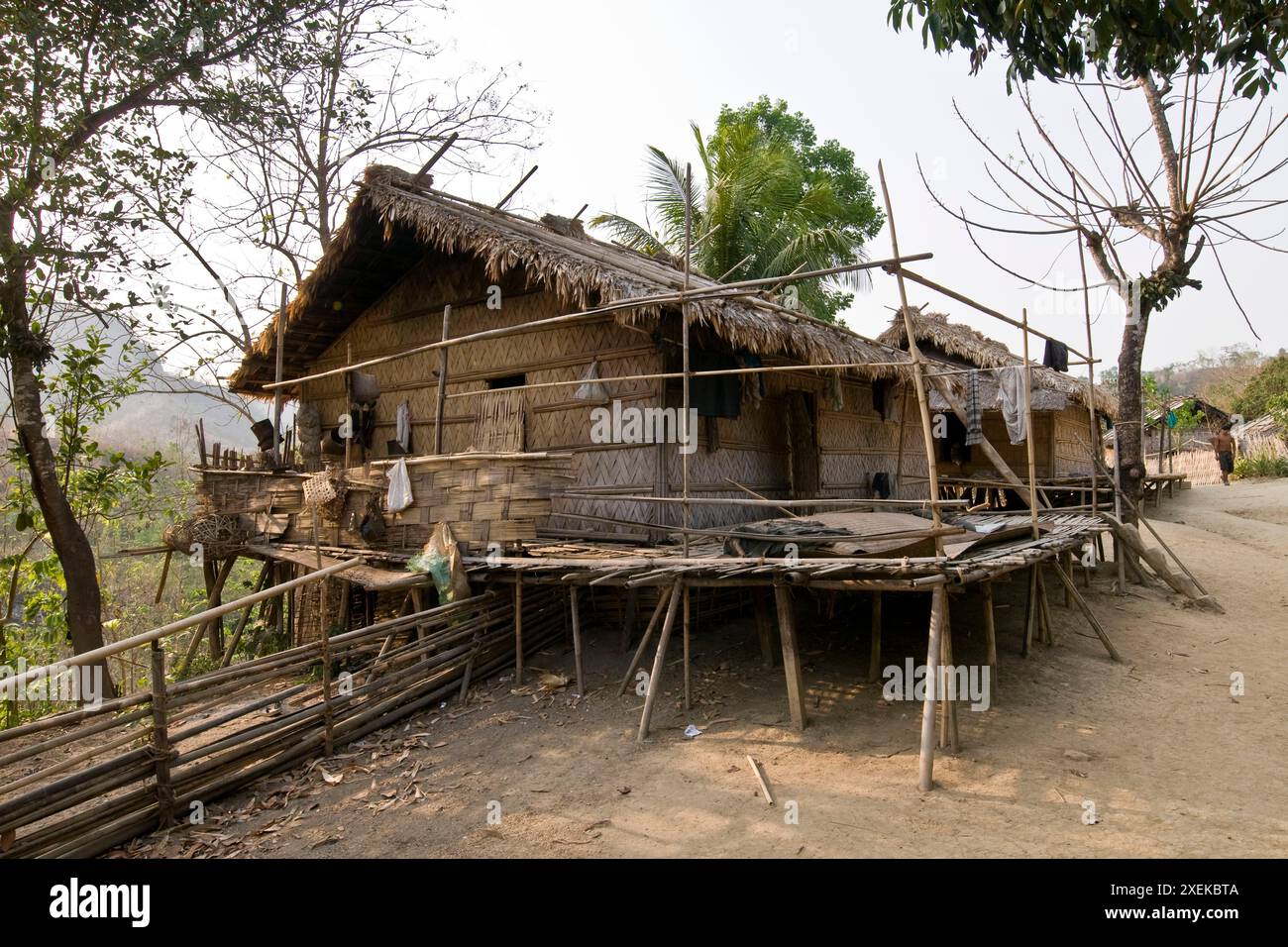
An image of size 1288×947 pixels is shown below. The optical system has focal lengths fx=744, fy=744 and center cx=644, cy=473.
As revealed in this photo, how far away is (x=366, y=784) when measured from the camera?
5.27 meters

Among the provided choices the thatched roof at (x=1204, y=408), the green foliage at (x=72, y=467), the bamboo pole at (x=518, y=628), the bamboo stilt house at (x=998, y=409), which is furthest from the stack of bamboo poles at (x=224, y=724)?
the thatched roof at (x=1204, y=408)

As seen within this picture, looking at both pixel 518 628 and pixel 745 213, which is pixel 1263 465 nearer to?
pixel 745 213

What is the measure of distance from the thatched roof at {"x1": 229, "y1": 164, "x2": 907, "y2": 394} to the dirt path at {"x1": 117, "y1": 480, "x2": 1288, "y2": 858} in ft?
10.3

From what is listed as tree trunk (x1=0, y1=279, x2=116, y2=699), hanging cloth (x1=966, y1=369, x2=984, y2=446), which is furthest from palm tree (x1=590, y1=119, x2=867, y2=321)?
tree trunk (x1=0, y1=279, x2=116, y2=699)

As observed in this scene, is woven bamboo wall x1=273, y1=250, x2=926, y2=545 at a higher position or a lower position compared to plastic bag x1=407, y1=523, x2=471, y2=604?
higher

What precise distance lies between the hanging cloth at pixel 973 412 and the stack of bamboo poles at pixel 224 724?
4550 millimetres

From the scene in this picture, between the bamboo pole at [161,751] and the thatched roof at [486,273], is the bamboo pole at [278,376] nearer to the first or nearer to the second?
the thatched roof at [486,273]

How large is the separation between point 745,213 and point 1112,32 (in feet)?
45.2

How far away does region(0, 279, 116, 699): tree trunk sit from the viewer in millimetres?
8562

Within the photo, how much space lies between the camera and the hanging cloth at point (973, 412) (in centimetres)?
751

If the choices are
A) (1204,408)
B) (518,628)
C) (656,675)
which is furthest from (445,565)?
Answer: (1204,408)

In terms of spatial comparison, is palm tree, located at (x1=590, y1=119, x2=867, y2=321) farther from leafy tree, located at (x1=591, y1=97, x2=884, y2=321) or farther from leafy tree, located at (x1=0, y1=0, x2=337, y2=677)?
leafy tree, located at (x1=0, y1=0, x2=337, y2=677)
